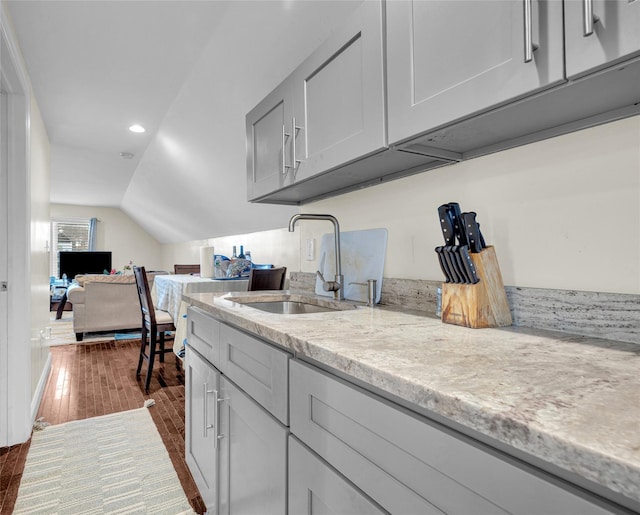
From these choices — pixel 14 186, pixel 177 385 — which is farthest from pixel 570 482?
pixel 177 385

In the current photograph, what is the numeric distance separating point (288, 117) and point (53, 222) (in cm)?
877

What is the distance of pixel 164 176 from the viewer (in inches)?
192

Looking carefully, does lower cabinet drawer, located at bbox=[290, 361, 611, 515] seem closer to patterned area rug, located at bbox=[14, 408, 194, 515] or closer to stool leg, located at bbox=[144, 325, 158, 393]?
patterned area rug, located at bbox=[14, 408, 194, 515]

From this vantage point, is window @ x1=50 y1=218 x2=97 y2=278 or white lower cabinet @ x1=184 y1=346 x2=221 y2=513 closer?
white lower cabinet @ x1=184 y1=346 x2=221 y2=513

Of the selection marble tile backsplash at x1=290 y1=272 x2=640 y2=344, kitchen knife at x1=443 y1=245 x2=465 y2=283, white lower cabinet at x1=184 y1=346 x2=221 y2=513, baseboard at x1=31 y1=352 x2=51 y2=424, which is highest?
kitchen knife at x1=443 y1=245 x2=465 y2=283

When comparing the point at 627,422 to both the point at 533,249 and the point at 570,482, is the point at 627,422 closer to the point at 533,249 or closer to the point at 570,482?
the point at 570,482

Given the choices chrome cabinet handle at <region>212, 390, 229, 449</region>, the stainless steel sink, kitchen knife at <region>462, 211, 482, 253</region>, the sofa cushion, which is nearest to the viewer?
kitchen knife at <region>462, 211, 482, 253</region>

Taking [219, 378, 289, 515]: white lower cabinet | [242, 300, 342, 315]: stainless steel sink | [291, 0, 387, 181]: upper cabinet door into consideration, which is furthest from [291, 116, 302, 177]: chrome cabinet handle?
[219, 378, 289, 515]: white lower cabinet

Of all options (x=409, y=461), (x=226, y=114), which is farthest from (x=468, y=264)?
(x=226, y=114)

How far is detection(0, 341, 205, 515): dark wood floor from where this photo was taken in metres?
1.91

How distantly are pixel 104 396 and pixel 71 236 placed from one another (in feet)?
23.2

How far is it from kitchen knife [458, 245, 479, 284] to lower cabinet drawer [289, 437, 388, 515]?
601 mm

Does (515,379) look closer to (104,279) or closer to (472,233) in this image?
(472,233)

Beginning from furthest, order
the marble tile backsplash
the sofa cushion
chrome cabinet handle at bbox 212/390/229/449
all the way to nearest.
Answer: the sofa cushion < chrome cabinet handle at bbox 212/390/229/449 < the marble tile backsplash
